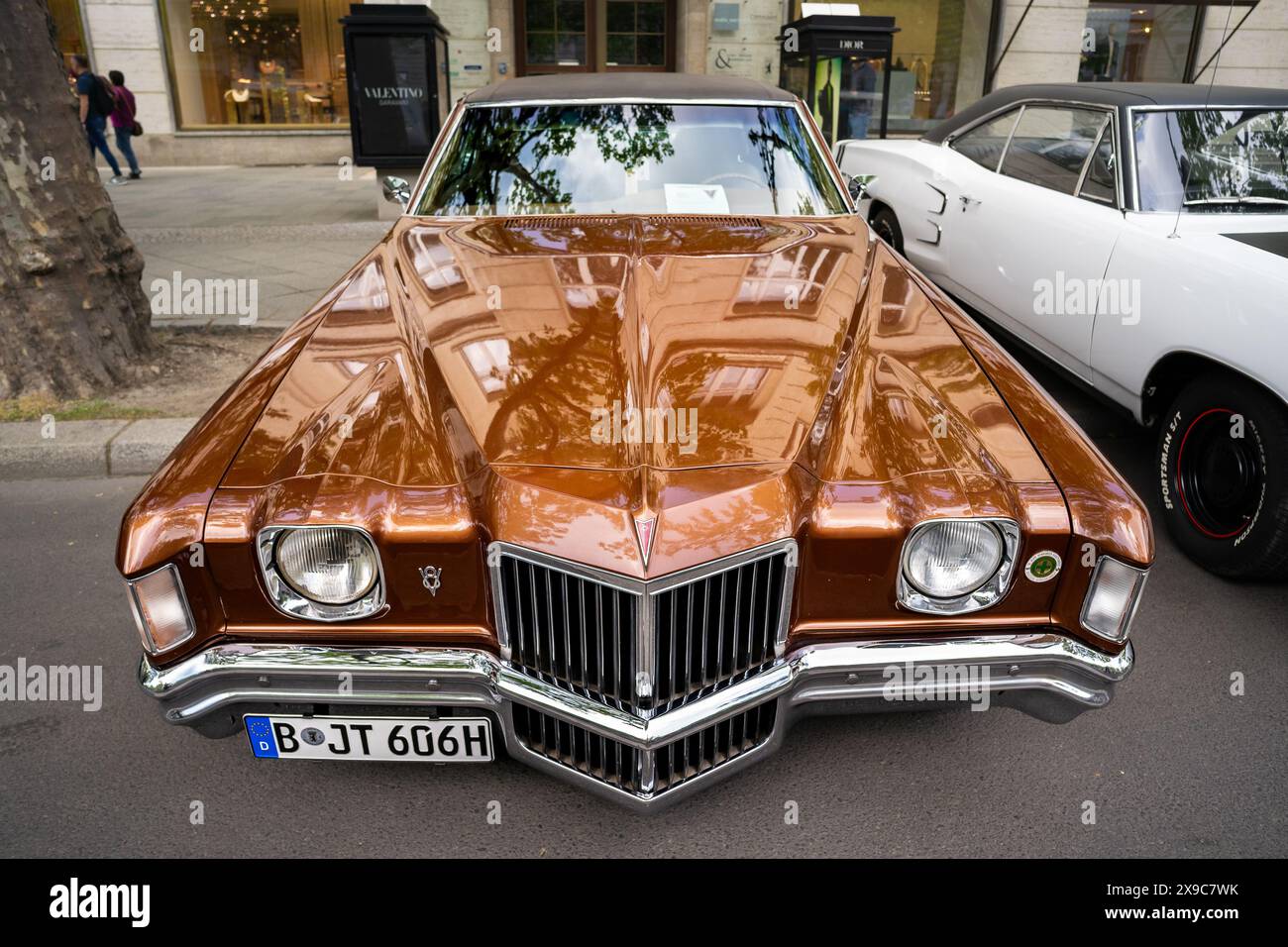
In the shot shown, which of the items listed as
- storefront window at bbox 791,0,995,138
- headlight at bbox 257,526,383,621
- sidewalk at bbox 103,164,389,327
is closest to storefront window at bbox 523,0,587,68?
sidewalk at bbox 103,164,389,327

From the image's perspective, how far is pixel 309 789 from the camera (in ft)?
8.00

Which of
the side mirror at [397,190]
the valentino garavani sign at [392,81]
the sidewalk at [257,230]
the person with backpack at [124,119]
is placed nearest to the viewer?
the side mirror at [397,190]

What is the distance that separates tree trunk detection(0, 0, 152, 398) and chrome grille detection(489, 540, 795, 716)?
3958 mm

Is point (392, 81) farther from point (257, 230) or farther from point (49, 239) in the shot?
point (49, 239)

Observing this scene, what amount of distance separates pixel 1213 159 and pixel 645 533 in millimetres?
3678

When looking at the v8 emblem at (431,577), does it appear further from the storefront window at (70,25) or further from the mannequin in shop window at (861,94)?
the storefront window at (70,25)

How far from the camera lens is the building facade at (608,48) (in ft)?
44.1

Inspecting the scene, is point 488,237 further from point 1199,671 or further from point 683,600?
point 1199,671

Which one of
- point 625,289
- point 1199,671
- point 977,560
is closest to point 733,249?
point 625,289

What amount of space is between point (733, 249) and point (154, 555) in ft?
6.47

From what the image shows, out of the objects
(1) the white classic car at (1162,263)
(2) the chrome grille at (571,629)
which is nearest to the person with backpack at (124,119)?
(1) the white classic car at (1162,263)

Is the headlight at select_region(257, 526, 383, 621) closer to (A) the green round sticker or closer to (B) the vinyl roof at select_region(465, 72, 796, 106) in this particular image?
(A) the green round sticker

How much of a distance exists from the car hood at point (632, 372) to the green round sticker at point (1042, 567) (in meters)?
0.18

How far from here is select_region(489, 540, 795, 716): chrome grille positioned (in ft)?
6.15
